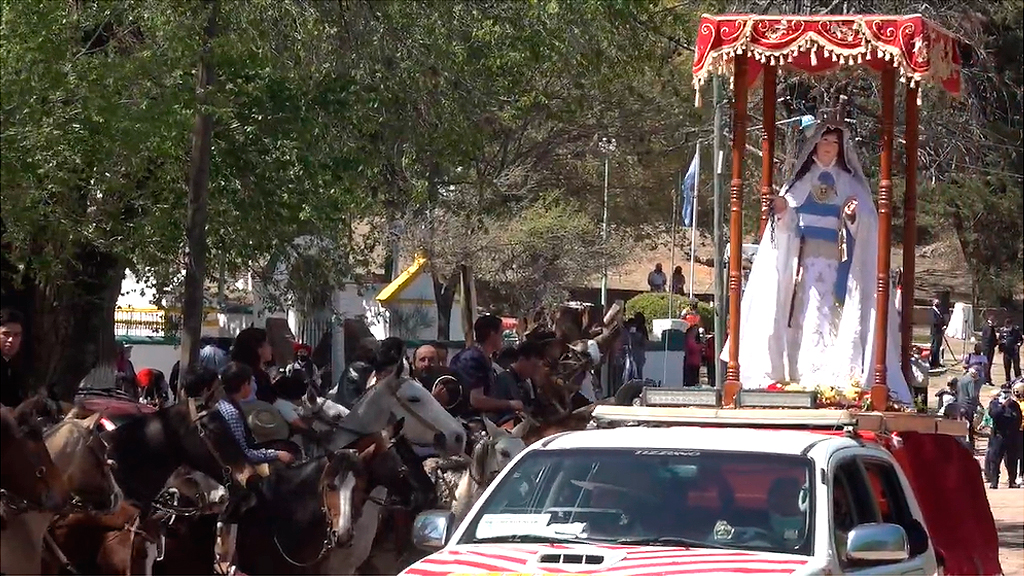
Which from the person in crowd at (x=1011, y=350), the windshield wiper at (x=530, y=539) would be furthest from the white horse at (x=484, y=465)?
the person in crowd at (x=1011, y=350)

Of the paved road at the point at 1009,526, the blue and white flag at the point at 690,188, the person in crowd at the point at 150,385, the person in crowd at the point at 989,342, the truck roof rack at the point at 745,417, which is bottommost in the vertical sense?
the paved road at the point at 1009,526

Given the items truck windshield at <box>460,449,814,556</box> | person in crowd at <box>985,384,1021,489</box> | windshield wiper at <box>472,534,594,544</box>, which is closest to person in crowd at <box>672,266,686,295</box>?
person in crowd at <box>985,384,1021,489</box>

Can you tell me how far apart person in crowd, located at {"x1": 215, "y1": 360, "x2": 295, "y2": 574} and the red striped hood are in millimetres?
3768

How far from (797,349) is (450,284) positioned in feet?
72.9

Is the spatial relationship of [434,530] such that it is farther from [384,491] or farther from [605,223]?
[605,223]

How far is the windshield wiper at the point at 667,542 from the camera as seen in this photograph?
675 cm

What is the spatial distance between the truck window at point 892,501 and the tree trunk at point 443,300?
21.8 metres

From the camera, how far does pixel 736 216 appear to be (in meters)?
10.6

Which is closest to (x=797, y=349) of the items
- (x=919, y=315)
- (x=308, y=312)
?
(x=308, y=312)

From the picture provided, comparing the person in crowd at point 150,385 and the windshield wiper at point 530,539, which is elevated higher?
the person in crowd at point 150,385

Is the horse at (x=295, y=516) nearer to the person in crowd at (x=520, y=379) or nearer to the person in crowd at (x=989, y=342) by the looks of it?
the person in crowd at (x=520, y=379)

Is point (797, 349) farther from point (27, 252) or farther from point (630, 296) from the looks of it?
point (630, 296)

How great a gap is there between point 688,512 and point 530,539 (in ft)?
2.26

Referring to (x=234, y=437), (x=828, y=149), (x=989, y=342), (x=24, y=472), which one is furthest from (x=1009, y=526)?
(x=989, y=342)
